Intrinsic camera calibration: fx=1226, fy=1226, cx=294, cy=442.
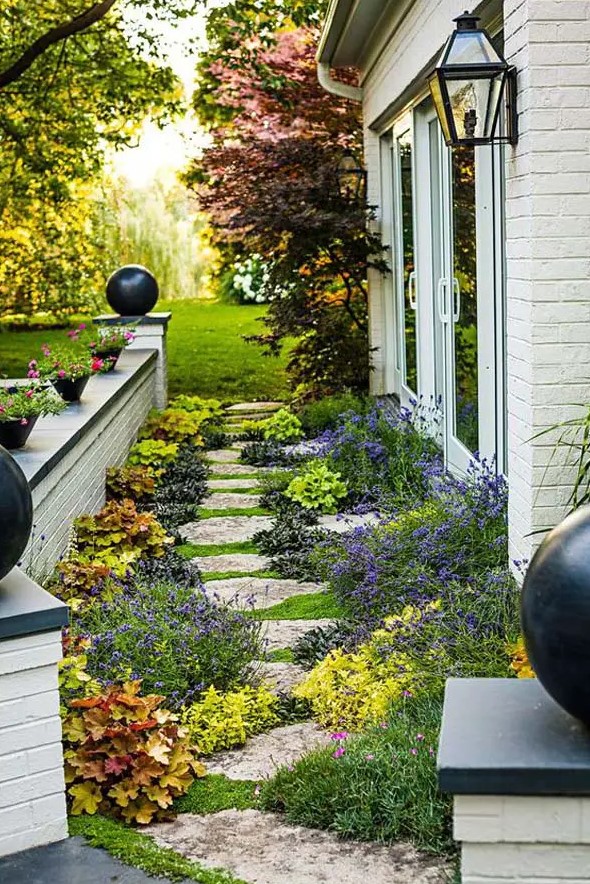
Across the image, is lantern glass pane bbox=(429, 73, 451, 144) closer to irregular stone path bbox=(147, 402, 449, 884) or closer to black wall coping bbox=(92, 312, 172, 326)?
irregular stone path bbox=(147, 402, 449, 884)

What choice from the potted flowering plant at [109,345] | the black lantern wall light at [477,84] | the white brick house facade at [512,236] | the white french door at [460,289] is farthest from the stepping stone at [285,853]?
the potted flowering plant at [109,345]

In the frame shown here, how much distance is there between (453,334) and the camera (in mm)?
7543

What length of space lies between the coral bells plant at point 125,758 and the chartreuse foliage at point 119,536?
8.21ft

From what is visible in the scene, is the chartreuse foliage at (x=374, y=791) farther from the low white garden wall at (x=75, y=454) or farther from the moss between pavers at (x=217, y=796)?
the low white garden wall at (x=75, y=454)

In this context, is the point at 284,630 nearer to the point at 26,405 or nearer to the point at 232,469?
the point at 26,405

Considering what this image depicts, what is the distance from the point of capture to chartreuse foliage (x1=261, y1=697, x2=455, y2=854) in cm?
330

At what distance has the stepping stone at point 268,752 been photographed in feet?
13.0

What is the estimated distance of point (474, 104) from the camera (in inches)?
194

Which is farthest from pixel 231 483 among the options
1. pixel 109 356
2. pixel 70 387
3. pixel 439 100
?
pixel 439 100

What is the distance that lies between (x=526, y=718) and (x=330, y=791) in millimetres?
1143

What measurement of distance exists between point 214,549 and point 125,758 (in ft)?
10.6

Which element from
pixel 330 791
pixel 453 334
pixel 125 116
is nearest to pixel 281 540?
pixel 453 334

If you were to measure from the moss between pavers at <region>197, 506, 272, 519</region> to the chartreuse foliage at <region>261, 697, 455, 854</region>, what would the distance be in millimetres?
4001

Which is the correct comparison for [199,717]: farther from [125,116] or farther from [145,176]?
[145,176]
